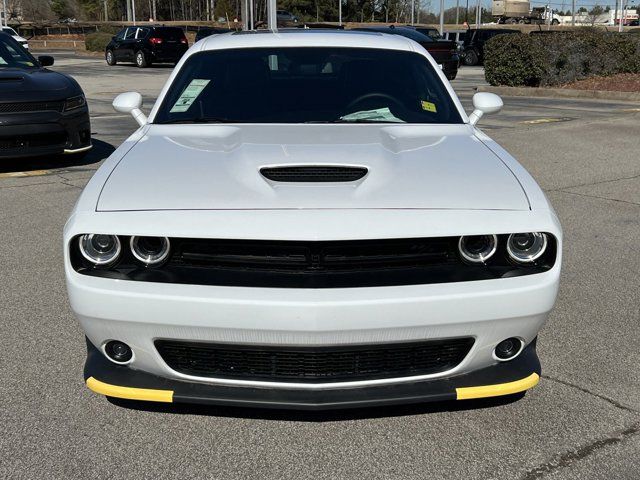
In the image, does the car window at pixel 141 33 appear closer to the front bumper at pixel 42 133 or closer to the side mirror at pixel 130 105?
the front bumper at pixel 42 133

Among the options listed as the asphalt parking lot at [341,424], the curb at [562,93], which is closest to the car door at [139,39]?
the curb at [562,93]

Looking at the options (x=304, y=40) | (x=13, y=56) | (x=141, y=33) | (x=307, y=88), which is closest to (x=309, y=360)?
(x=307, y=88)

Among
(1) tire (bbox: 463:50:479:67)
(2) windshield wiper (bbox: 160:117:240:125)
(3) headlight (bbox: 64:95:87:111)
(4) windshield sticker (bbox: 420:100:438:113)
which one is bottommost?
(1) tire (bbox: 463:50:479:67)

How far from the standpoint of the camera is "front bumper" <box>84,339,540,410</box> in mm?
2732

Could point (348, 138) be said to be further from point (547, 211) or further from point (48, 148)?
point (48, 148)

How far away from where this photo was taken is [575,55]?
64.5 feet

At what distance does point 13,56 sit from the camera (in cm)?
913

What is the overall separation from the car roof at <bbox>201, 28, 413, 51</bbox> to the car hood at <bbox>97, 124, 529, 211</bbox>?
87 cm

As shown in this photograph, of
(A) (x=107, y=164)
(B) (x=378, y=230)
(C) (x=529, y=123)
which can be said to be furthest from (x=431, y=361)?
(C) (x=529, y=123)

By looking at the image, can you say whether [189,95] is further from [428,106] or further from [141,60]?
[141,60]

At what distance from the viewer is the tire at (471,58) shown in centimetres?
3421

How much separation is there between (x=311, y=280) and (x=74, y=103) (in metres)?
6.66

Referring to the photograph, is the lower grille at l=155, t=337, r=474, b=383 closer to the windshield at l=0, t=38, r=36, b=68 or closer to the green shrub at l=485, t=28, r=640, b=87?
the windshield at l=0, t=38, r=36, b=68

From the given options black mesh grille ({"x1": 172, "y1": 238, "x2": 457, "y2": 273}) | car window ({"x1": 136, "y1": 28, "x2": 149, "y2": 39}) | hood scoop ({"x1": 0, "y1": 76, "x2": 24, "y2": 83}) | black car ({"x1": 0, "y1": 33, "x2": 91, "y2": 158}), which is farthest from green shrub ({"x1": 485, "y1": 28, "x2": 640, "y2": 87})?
black mesh grille ({"x1": 172, "y1": 238, "x2": 457, "y2": 273})
